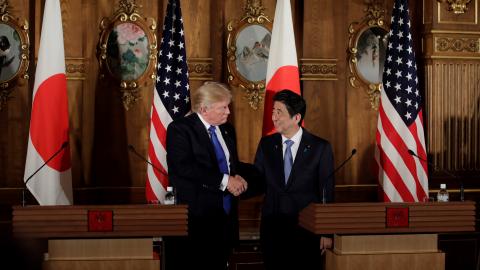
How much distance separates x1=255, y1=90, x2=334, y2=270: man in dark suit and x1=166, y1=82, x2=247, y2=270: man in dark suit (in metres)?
0.24

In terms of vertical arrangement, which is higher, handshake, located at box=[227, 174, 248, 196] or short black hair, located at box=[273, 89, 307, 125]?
short black hair, located at box=[273, 89, 307, 125]

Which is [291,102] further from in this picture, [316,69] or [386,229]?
[316,69]

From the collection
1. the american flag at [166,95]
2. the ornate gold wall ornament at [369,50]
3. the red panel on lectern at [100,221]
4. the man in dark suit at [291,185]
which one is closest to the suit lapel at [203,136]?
the man in dark suit at [291,185]

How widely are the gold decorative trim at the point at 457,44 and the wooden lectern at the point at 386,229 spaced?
3.53 m

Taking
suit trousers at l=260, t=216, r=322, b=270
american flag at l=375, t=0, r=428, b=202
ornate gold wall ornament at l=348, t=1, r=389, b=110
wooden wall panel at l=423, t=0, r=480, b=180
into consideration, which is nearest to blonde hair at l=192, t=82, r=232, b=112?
suit trousers at l=260, t=216, r=322, b=270

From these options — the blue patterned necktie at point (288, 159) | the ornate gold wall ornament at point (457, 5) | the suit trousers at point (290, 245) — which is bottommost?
the suit trousers at point (290, 245)

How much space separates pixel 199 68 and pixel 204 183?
291 cm

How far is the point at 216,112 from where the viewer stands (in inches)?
199

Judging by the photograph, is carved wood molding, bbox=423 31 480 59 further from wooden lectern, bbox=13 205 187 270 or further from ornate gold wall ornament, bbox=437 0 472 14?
wooden lectern, bbox=13 205 187 270

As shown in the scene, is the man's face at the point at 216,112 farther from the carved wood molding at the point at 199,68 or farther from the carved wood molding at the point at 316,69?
the carved wood molding at the point at 316,69

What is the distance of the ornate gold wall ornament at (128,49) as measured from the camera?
24.8 feet

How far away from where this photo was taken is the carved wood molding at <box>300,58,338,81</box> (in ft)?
25.9

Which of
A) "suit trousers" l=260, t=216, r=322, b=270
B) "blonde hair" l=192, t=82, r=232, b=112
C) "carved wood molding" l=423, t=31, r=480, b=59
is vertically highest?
"carved wood molding" l=423, t=31, r=480, b=59

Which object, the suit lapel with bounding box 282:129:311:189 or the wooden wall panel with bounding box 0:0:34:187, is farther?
the wooden wall panel with bounding box 0:0:34:187
